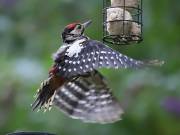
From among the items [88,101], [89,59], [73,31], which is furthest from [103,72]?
[89,59]

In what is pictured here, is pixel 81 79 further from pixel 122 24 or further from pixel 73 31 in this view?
pixel 122 24

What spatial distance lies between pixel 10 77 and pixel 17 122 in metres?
0.39

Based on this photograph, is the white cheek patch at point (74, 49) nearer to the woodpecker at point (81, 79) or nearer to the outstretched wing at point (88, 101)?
the woodpecker at point (81, 79)

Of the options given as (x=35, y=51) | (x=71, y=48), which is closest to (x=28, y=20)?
(x=35, y=51)

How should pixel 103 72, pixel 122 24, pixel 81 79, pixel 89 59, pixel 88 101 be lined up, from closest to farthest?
pixel 89 59 < pixel 122 24 < pixel 81 79 < pixel 88 101 < pixel 103 72

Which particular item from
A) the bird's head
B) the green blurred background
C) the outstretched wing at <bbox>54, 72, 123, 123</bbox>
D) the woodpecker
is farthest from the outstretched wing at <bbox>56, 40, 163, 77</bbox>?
the green blurred background

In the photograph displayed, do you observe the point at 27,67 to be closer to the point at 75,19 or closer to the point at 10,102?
the point at 10,102

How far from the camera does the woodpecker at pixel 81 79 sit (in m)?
7.59

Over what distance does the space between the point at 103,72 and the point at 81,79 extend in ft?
3.46

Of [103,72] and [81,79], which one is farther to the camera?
Result: [103,72]

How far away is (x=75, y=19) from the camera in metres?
10.0

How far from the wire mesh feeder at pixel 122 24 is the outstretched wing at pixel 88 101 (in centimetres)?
46

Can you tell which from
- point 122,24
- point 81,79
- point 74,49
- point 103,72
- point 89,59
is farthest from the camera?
point 103,72

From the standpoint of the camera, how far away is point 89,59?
7.64m
